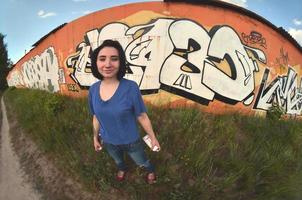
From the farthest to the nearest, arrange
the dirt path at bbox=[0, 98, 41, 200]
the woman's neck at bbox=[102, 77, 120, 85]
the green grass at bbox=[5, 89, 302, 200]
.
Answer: the dirt path at bbox=[0, 98, 41, 200], the green grass at bbox=[5, 89, 302, 200], the woman's neck at bbox=[102, 77, 120, 85]

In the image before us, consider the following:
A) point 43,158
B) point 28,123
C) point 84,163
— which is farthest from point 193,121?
point 28,123

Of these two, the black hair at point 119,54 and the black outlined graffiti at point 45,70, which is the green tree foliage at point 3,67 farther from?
the black hair at point 119,54

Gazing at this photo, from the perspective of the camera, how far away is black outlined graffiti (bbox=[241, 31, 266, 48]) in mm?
10134

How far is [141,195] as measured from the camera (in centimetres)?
425

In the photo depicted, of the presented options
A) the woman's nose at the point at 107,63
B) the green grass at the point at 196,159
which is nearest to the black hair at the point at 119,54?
the woman's nose at the point at 107,63

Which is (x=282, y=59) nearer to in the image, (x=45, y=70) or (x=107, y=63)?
(x=107, y=63)

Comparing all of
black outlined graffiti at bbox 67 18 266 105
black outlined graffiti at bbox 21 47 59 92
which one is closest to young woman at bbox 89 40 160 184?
black outlined graffiti at bbox 67 18 266 105

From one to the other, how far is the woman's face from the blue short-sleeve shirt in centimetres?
17

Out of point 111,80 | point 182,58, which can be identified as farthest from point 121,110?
point 182,58

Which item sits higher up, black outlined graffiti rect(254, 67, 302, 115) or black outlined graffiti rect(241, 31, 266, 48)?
black outlined graffiti rect(241, 31, 266, 48)

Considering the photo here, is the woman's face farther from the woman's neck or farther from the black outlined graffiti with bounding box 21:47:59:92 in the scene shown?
the black outlined graffiti with bounding box 21:47:59:92

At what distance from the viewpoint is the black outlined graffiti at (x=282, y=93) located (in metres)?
10.8

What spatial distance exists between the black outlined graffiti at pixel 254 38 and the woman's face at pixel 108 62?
771cm

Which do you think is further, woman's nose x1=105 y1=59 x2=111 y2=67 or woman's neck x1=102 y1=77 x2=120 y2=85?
woman's neck x1=102 y1=77 x2=120 y2=85
